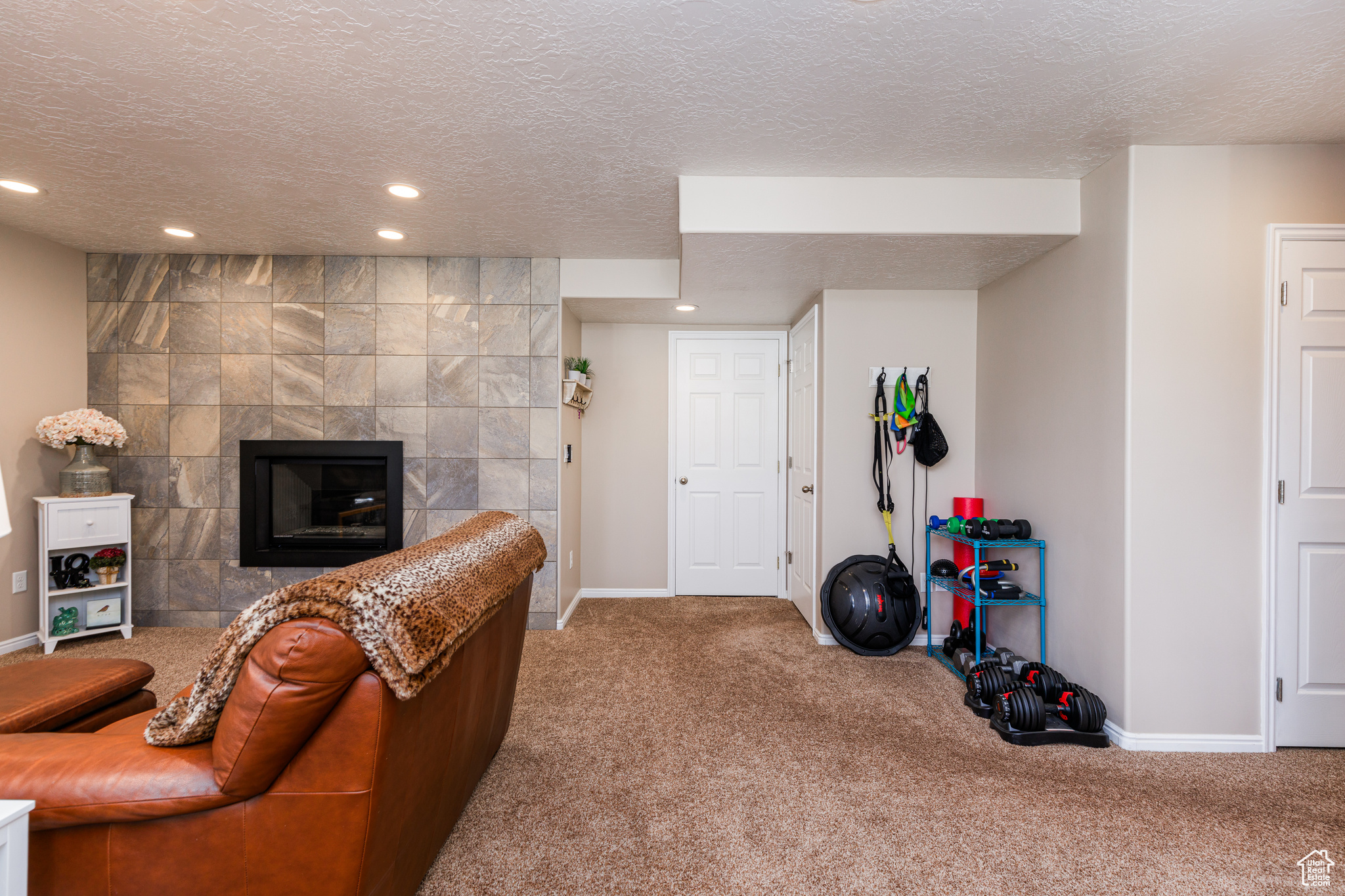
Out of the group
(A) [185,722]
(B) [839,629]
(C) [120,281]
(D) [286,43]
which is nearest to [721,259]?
(D) [286,43]

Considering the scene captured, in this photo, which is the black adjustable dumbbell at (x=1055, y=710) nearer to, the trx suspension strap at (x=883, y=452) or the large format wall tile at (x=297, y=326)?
the trx suspension strap at (x=883, y=452)

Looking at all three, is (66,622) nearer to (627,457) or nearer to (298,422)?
(298,422)

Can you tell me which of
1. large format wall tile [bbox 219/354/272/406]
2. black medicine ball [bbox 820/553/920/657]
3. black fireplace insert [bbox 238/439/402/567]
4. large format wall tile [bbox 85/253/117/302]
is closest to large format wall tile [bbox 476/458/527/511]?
black fireplace insert [bbox 238/439/402/567]

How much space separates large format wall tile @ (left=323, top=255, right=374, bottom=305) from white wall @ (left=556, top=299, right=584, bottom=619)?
3.95 ft

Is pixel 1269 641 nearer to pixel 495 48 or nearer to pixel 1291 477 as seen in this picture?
pixel 1291 477

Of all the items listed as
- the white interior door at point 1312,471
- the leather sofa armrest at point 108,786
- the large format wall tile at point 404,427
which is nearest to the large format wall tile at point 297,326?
the large format wall tile at point 404,427

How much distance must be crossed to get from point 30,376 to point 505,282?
105 inches

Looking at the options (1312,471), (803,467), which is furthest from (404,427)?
(1312,471)

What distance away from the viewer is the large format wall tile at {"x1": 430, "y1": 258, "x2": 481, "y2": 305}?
13.1 feet

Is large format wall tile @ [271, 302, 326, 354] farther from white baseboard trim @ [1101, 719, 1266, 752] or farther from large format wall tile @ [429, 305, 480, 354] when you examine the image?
white baseboard trim @ [1101, 719, 1266, 752]

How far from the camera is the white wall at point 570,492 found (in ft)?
13.5

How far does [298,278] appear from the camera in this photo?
3961 millimetres

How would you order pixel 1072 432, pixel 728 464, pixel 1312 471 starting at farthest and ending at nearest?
1. pixel 728 464
2. pixel 1072 432
3. pixel 1312 471

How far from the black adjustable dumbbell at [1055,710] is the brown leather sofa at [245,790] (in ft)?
7.63
